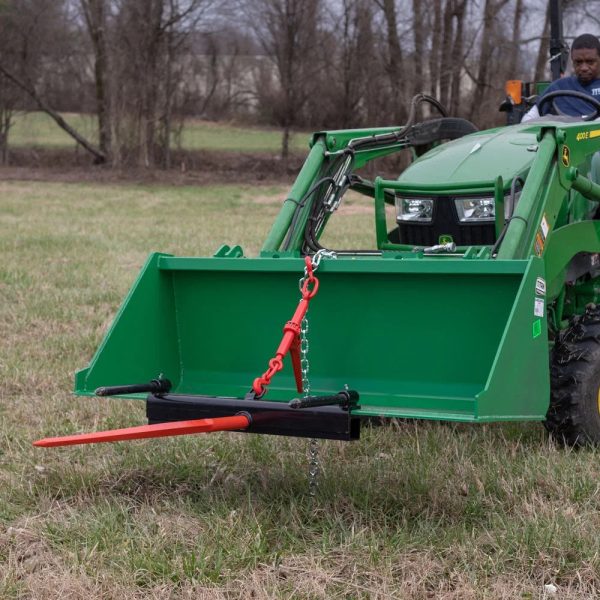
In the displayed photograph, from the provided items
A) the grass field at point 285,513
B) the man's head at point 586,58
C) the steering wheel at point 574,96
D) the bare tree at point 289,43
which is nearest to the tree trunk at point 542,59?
the bare tree at point 289,43

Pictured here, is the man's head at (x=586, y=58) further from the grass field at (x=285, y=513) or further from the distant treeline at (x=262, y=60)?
the distant treeline at (x=262, y=60)

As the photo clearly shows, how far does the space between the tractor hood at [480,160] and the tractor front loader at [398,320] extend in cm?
1

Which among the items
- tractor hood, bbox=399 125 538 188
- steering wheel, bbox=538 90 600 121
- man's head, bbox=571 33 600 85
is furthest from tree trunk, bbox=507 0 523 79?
tractor hood, bbox=399 125 538 188

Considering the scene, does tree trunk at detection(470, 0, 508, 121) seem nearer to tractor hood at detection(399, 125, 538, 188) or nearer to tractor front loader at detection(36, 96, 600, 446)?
tractor hood at detection(399, 125, 538, 188)

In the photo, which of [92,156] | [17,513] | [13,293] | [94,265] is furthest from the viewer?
[92,156]

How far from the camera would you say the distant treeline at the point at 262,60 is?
78.3ft

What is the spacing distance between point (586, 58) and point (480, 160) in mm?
1177

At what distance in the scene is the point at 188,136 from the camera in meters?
27.1

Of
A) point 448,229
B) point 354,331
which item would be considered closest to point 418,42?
point 448,229

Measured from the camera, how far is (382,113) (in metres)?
24.9

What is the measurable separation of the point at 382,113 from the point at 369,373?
71.4ft

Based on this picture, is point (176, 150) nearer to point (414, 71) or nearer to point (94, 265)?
point (414, 71)

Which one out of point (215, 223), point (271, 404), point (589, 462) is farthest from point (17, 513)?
point (215, 223)

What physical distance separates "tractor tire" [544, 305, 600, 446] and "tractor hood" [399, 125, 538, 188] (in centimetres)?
75
